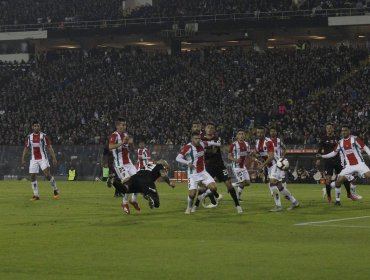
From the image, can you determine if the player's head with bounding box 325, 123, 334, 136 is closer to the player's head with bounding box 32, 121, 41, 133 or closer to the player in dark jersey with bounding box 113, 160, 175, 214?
the player in dark jersey with bounding box 113, 160, 175, 214

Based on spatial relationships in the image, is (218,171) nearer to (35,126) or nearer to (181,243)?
(35,126)

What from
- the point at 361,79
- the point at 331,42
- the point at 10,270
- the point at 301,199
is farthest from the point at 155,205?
the point at 331,42

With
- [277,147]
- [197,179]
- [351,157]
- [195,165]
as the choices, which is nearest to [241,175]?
[277,147]

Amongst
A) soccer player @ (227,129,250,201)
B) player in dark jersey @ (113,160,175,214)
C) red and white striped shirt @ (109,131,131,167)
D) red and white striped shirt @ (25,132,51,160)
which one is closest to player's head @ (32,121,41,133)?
red and white striped shirt @ (25,132,51,160)

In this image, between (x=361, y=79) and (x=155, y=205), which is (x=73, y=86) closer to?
(x=361, y=79)

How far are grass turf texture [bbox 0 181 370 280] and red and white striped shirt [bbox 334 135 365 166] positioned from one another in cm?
144

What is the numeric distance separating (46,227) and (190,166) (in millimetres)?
4685

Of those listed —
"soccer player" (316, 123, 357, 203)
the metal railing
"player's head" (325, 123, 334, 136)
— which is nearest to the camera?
"player's head" (325, 123, 334, 136)

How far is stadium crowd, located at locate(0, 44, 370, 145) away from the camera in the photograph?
55.0 meters

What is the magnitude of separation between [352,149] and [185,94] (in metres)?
35.2

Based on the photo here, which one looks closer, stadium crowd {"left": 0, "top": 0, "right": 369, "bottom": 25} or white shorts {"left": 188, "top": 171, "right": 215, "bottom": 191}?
white shorts {"left": 188, "top": 171, "right": 215, "bottom": 191}

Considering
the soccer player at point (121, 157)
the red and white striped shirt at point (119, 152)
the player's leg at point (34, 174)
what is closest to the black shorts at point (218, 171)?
the soccer player at point (121, 157)

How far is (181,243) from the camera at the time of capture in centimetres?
1786

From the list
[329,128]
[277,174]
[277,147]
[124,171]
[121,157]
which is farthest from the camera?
[329,128]
